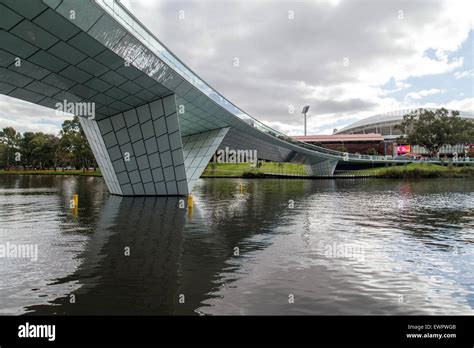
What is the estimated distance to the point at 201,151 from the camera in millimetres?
38125

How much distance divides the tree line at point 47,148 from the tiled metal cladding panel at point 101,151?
69.9 metres

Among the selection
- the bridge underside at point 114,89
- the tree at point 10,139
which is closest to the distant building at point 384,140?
the bridge underside at point 114,89

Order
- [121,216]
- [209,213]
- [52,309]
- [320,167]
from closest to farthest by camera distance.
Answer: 1. [52,309]
2. [121,216]
3. [209,213]
4. [320,167]

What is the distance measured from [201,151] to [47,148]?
9145 cm

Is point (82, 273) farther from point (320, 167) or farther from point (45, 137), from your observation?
point (45, 137)

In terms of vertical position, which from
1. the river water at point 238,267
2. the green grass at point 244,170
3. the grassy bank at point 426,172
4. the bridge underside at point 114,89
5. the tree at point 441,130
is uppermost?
the tree at point 441,130

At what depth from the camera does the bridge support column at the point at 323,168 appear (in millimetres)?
77056

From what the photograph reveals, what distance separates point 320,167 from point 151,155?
60958mm

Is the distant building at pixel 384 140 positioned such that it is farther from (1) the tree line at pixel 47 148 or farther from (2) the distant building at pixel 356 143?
(1) the tree line at pixel 47 148

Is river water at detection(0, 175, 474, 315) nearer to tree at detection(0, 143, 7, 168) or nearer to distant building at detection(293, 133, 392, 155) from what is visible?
distant building at detection(293, 133, 392, 155)

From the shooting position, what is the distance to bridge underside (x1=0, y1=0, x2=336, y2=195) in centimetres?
1319

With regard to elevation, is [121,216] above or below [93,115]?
below
